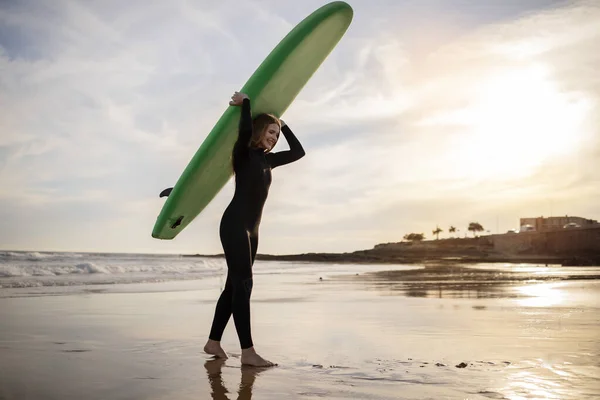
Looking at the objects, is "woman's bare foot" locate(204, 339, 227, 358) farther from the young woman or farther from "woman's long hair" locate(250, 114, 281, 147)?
"woman's long hair" locate(250, 114, 281, 147)

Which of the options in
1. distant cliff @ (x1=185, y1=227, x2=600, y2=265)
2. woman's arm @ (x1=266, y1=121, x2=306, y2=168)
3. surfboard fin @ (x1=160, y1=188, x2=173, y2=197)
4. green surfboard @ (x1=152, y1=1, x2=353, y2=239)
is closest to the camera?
woman's arm @ (x1=266, y1=121, x2=306, y2=168)

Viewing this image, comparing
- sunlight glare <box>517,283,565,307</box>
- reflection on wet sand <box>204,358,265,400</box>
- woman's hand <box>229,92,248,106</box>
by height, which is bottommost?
reflection on wet sand <box>204,358,265,400</box>

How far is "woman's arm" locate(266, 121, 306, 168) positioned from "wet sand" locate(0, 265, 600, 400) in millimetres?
1286

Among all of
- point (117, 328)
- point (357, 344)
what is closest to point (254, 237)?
point (357, 344)

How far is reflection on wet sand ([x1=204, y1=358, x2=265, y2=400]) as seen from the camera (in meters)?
2.62

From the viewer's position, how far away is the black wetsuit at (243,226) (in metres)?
3.57

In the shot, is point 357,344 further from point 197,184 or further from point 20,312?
point 20,312

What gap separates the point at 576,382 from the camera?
280 centimetres

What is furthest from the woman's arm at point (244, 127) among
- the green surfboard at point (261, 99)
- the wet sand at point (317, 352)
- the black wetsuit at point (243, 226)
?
the wet sand at point (317, 352)

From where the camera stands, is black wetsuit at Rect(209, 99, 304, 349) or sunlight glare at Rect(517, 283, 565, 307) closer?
black wetsuit at Rect(209, 99, 304, 349)

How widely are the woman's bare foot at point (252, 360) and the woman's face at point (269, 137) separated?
4.28 feet

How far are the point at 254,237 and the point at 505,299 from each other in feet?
16.4

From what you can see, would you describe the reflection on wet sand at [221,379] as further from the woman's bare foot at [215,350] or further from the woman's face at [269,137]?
the woman's face at [269,137]

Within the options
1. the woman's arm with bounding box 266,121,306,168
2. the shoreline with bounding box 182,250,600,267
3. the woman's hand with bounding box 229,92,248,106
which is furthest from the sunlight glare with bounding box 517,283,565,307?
the shoreline with bounding box 182,250,600,267
